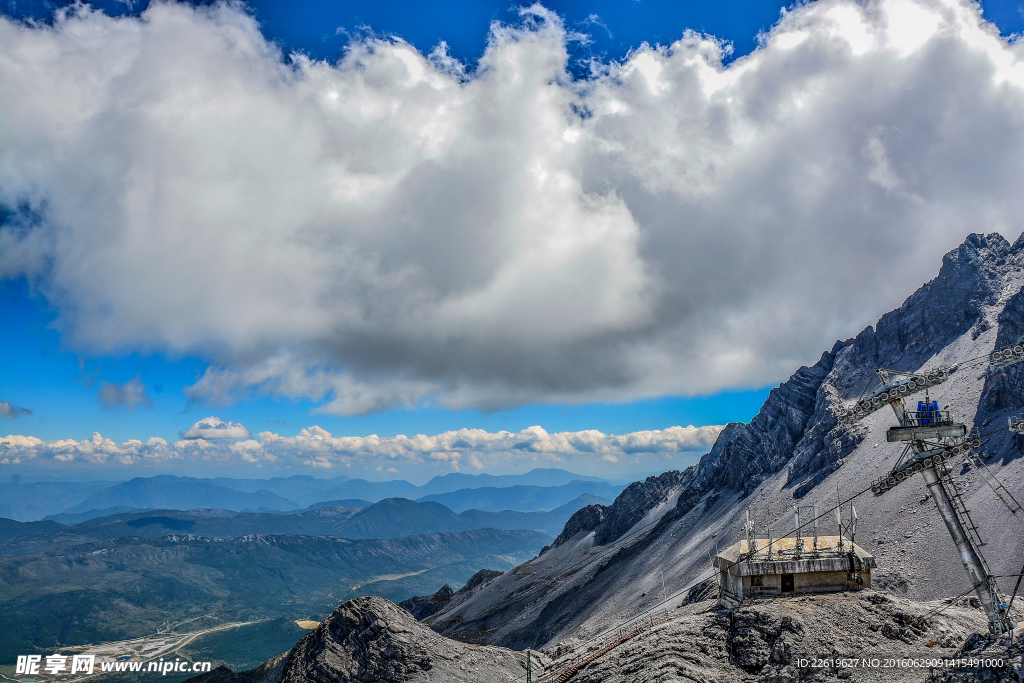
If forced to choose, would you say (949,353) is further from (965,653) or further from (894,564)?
(965,653)

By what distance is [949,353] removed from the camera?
118m

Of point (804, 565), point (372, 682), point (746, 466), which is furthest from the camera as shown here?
point (746, 466)

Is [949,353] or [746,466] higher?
[949,353]

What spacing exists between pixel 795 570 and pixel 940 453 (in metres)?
13.3

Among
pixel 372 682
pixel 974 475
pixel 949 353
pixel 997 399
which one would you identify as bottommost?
pixel 372 682

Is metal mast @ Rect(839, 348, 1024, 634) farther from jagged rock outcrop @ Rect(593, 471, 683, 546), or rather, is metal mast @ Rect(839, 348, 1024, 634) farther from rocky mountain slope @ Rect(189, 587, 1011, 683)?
jagged rock outcrop @ Rect(593, 471, 683, 546)

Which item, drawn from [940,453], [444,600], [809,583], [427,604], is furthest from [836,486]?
[427,604]

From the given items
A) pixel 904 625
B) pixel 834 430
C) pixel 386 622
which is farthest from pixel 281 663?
pixel 834 430

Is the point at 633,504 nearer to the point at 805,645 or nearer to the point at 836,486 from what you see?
the point at 836,486

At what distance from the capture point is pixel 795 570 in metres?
40.8

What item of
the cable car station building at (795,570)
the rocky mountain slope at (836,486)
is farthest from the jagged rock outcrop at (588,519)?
the cable car station building at (795,570)

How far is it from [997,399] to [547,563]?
Answer: 116 m

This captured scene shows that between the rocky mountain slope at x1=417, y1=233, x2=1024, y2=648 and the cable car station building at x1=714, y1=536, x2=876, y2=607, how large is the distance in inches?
1180

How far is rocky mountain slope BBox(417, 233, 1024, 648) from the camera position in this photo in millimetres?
73188
